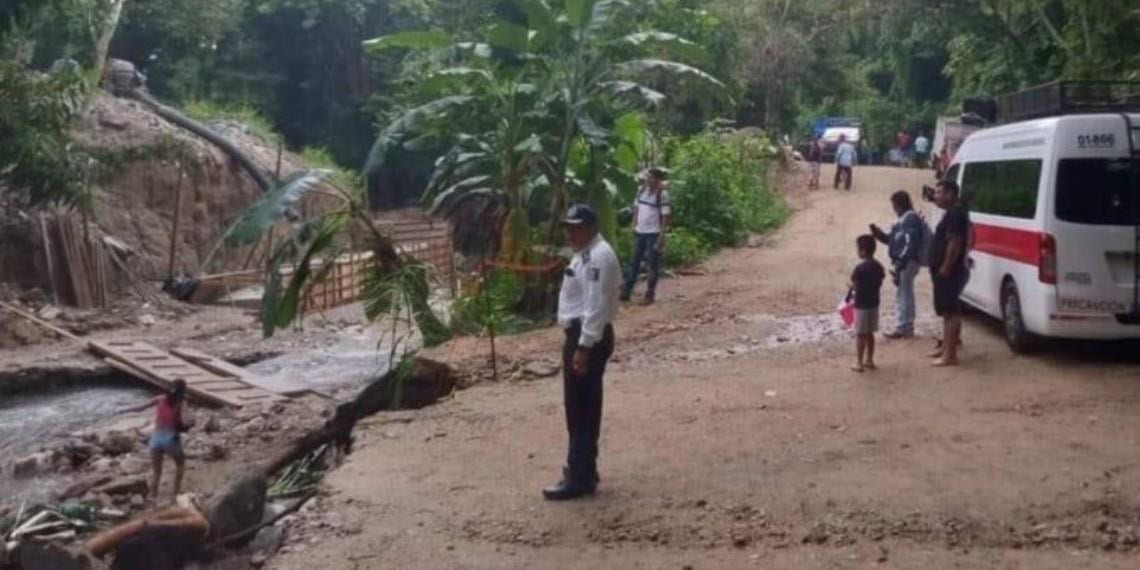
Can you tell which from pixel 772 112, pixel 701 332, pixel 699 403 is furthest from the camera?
pixel 772 112

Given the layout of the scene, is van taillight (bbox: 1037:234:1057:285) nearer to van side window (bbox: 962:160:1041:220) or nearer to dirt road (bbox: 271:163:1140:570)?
van side window (bbox: 962:160:1041:220)

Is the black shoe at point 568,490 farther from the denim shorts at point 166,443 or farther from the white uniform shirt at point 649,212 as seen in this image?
the white uniform shirt at point 649,212

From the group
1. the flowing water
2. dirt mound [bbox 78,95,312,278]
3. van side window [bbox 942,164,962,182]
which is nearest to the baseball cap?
the flowing water

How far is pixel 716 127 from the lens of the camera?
30.7 meters

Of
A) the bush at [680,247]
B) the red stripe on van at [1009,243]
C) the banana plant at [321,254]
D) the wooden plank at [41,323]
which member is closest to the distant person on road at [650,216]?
the bush at [680,247]

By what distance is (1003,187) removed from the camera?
13.2 metres

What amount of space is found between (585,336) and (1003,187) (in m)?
6.65

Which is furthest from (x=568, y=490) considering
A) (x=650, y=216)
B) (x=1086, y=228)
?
(x=650, y=216)

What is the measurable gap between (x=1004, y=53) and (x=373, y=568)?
25119mm

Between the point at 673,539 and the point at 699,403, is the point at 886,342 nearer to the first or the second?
the point at 699,403

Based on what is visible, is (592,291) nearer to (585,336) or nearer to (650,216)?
(585,336)

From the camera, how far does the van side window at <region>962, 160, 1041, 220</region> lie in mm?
12148

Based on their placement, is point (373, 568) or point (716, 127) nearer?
point (373, 568)

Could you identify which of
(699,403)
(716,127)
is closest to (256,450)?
(699,403)
